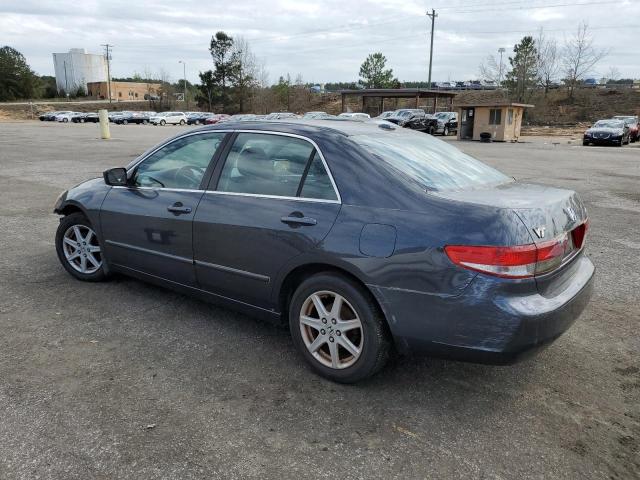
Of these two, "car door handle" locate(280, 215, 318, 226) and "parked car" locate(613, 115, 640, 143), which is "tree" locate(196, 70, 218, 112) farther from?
"car door handle" locate(280, 215, 318, 226)

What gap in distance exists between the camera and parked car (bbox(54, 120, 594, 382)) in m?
2.71

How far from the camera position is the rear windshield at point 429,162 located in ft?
10.6

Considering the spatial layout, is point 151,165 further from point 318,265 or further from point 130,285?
point 318,265

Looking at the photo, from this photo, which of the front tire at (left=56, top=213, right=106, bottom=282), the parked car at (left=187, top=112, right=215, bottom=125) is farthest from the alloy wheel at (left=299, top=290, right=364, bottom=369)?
the parked car at (left=187, top=112, right=215, bottom=125)

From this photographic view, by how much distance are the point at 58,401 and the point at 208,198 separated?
1.60 metres

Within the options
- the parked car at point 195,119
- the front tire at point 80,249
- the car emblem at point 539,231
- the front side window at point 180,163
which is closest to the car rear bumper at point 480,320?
the car emblem at point 539,231

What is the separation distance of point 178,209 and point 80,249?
5.21 feet

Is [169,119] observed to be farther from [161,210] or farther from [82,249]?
[161,210]

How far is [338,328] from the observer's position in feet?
10.4

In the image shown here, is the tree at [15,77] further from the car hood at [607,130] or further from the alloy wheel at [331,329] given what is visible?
the alloy wheel at [331,329]

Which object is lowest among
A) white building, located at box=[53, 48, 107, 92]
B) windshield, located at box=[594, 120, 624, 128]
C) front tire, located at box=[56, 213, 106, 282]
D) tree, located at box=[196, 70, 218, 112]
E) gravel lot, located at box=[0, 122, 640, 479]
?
gravel lot, located at box=[0, 122, 640, 479]

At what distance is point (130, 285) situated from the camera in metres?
4.90

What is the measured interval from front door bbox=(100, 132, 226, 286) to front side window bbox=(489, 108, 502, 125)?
30313mm

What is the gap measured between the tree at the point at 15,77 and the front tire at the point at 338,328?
109 m
